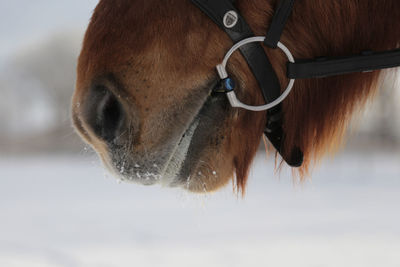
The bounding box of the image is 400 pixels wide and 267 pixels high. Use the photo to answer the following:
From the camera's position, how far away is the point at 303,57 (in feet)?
4.49

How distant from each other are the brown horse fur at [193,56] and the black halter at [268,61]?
0.09ft

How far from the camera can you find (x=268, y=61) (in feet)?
4.37

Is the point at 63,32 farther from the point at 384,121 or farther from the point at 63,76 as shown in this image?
the point at 384,121

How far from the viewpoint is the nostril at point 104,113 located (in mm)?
1244

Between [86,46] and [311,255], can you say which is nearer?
[86,46]

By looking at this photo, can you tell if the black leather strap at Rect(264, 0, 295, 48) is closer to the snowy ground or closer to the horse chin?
the horse chin

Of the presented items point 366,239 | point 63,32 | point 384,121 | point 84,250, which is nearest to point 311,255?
point 366,239

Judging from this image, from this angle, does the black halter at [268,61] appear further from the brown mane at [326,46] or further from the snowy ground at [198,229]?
the snowy ground at [198,229]

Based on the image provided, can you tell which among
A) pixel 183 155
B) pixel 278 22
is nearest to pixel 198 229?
pixel 183 155

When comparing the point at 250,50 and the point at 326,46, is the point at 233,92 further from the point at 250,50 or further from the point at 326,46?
the point at 326,46

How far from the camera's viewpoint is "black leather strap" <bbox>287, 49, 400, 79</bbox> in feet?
4.28

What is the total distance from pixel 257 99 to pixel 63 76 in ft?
94.1

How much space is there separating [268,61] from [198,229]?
4.15 metres

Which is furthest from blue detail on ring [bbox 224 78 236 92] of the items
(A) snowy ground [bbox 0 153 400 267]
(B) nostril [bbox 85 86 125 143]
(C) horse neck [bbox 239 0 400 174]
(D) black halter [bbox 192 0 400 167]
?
(A) snowy ground [bbox 0 153 400 267]
